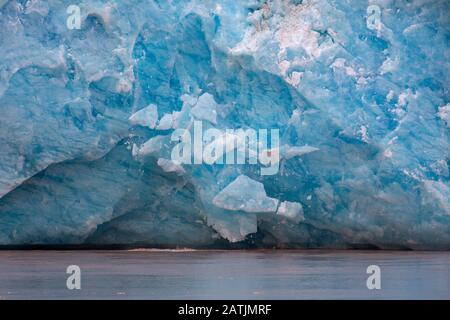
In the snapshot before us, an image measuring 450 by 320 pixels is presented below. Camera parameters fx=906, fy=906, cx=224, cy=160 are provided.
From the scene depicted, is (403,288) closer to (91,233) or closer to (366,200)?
(366,200)

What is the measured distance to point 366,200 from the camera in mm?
13797

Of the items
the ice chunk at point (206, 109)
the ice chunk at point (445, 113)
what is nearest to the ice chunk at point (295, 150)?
the ice chunk at point (206, 109)

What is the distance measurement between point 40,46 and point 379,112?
515 cm

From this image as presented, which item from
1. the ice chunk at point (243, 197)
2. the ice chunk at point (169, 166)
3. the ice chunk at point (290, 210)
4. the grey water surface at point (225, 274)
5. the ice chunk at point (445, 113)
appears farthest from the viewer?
the ice chunk at point (445, 113)

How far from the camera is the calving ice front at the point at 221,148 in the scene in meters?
13.4

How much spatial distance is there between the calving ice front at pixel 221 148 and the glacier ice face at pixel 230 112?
0.15 m

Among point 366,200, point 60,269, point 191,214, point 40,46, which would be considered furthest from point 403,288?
point 40,46

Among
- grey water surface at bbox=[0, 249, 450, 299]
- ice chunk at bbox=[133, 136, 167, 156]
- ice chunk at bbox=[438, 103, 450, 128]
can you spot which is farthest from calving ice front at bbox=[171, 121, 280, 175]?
ice chunk at bbox=[438, 103, 450, 128]

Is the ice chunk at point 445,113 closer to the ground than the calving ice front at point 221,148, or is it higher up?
higher up

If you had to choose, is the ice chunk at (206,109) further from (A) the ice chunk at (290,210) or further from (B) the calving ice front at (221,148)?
(A) the ice chunk at (290,210)

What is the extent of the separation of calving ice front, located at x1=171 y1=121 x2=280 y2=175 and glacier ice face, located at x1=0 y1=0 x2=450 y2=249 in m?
0.15

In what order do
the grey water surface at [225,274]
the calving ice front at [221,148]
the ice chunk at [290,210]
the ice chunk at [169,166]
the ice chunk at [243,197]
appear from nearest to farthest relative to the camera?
the grey water surface at [225,274] < the ice chunk at [243,197] < the calving ice front at [221,148] < the ice chunk at [169,166] < the ice chunk at [290,210]

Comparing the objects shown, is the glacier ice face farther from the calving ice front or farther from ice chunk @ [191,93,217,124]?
the calving ice front

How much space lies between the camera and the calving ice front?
13.4 metres
